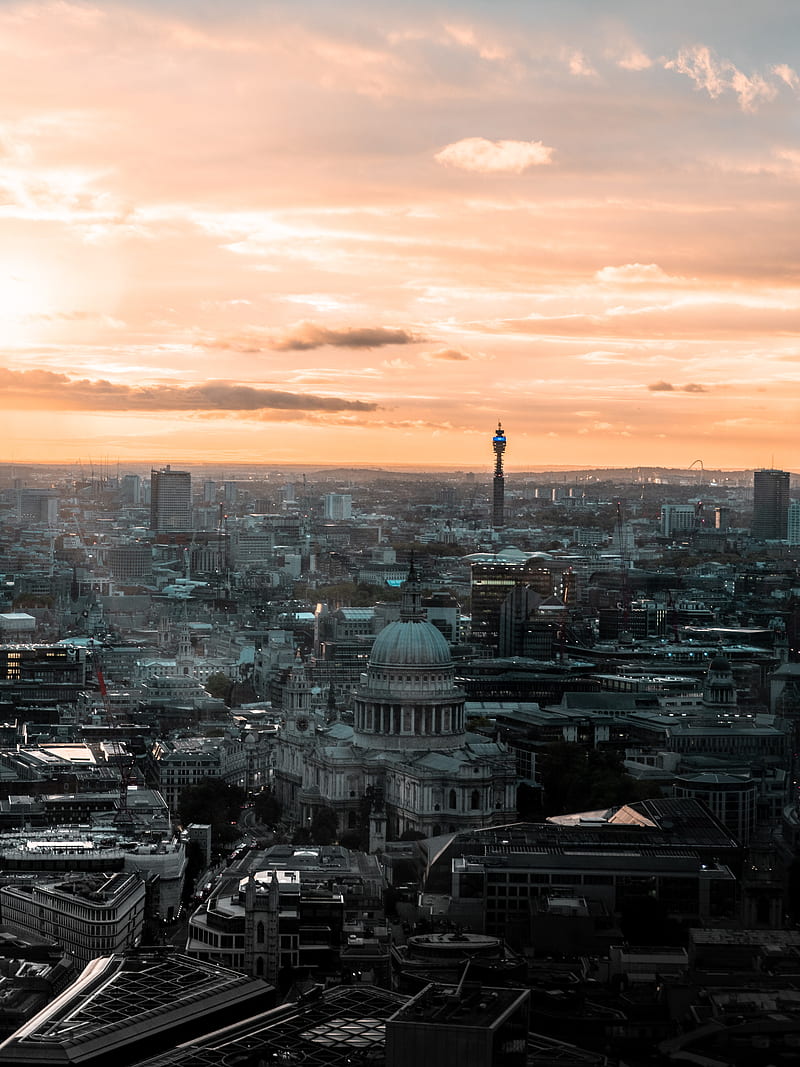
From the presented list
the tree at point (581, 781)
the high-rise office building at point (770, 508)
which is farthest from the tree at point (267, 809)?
the high-rise office building at point (770, 508)

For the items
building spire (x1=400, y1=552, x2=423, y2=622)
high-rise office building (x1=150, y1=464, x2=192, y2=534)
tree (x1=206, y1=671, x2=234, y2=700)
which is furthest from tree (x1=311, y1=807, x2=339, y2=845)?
high-rise office building (x1=150, y1=464, x2=192, y2=534)

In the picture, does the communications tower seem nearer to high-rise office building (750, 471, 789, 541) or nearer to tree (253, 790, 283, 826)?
high-rise office building (750, 471, 789, 541)

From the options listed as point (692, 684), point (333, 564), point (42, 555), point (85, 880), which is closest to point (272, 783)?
point (85, 880)

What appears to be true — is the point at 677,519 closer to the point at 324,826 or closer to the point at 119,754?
the point at 119,754

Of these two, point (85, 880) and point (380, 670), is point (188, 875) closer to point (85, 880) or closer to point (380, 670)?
point (85, 880)

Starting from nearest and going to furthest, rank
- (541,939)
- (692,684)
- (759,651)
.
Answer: (541,939), (692,684), (759,651)

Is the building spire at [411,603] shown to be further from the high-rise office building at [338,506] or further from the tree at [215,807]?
the high-rise office building at [338,506]

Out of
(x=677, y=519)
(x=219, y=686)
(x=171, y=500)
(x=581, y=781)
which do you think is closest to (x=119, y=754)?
(x=581, y=781)
